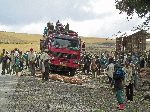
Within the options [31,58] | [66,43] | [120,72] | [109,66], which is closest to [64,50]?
[66,43]

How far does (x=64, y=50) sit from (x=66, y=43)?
1.81 feet

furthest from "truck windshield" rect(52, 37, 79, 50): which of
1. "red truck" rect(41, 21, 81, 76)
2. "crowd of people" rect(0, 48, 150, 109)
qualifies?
"crowd of people" rect(0, 48, 150, 109)

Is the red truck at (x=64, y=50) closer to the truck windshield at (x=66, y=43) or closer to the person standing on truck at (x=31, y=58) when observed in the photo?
the truck windshield at (x=66, y=43)

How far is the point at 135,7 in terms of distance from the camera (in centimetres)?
3434

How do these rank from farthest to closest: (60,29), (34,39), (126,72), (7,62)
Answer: (34,39) → (60,29) → (7,62) → (126,72)

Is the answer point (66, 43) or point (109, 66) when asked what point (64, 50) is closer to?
point (66, 43)

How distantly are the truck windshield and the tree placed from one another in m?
4.25

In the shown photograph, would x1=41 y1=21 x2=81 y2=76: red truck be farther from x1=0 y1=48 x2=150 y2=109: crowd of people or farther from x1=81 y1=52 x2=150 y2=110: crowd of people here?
x1=81 y1=52 x2=150 y2=110: crowd of people

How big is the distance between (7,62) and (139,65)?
30.6 ft

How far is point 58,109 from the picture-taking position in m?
18.4

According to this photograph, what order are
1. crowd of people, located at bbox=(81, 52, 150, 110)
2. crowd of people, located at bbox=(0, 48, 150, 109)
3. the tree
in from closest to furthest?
crowd of people, located at bbox=(81, 52, 150, 110) < crowd of people, located at bbox=(0, 48, 150, 109) < the tree

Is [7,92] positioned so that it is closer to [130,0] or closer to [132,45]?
[130,0]

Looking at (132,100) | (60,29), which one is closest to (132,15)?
(60,29)

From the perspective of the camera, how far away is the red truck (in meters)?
37.9
